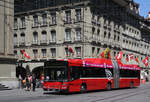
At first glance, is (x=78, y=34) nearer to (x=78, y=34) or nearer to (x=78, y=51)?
(x=78, y=34)

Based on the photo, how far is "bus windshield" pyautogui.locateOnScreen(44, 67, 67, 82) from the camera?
71.1ft

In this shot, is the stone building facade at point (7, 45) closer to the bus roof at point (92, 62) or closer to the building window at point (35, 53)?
the bus roof at point (92, 62)

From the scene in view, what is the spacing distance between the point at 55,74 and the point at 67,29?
23581 mm

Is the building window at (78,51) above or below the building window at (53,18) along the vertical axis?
below

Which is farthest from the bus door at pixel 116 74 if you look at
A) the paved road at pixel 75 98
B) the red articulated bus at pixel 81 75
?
the paved road at pixel 75 98

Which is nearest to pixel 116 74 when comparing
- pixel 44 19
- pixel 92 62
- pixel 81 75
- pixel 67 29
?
pixel 92 62

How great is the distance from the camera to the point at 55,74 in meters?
22.1

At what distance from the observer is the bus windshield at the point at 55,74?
2167cm

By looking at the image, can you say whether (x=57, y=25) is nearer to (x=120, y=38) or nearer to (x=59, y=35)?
(x=59, y=35)

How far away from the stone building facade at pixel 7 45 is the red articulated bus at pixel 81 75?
9.37 meters

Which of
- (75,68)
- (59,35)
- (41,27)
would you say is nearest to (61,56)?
(59,35)

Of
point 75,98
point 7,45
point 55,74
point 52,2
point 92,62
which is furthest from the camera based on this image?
point 52,2

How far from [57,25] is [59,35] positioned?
1.67 m

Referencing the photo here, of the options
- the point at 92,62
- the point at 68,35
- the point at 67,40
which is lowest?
the point at 92,62
